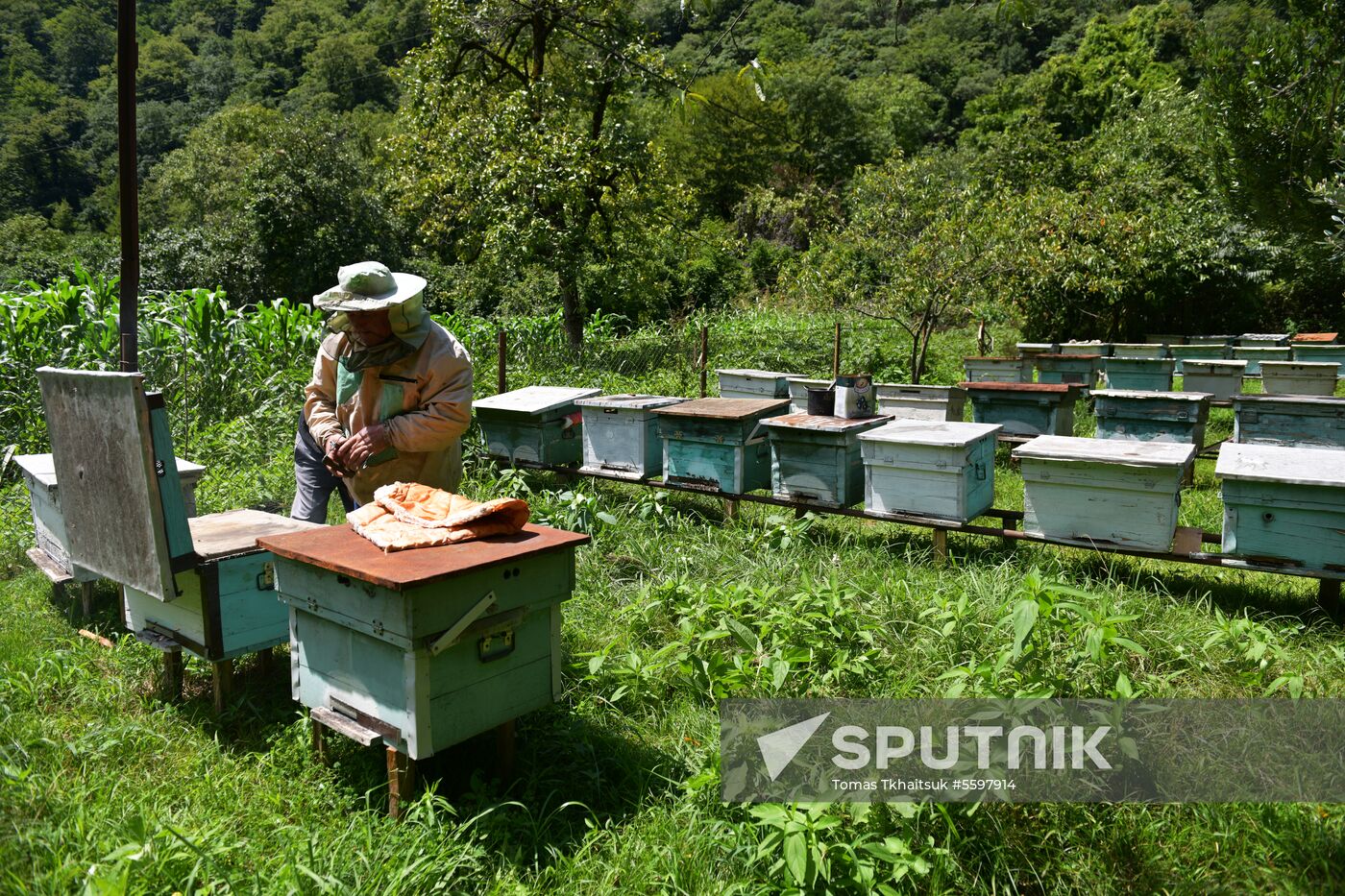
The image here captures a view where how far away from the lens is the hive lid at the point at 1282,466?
3.89m

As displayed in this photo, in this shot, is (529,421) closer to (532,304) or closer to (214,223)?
(532,304)

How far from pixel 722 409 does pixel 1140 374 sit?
5764mm

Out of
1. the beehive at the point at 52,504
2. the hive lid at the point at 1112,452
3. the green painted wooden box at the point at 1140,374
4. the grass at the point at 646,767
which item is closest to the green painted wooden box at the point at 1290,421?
the grass at the point at 646,767

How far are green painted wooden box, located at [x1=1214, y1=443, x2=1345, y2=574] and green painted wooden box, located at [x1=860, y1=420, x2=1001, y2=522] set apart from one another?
1.29 metres

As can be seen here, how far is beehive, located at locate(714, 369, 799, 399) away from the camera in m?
8.05

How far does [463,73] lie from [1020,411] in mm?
9830

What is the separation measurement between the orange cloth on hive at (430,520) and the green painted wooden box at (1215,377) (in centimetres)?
800

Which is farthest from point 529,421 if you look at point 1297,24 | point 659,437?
point 1297,24

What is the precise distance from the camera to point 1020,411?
7191 mm

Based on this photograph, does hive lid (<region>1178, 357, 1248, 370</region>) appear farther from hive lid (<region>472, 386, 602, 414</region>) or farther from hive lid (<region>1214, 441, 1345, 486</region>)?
hive lid (<region>472, 386, 602, 414</region>)

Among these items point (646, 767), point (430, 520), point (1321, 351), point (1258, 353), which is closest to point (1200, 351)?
point (1258, 353)

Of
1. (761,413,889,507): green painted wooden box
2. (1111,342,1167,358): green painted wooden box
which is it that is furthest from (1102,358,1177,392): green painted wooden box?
(761,413,889,507): green painted wooden box

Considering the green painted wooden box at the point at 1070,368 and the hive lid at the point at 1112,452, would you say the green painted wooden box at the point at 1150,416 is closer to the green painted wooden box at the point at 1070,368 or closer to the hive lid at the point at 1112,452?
the hive lid at the point at 1112,452

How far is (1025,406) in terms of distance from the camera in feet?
23.5
